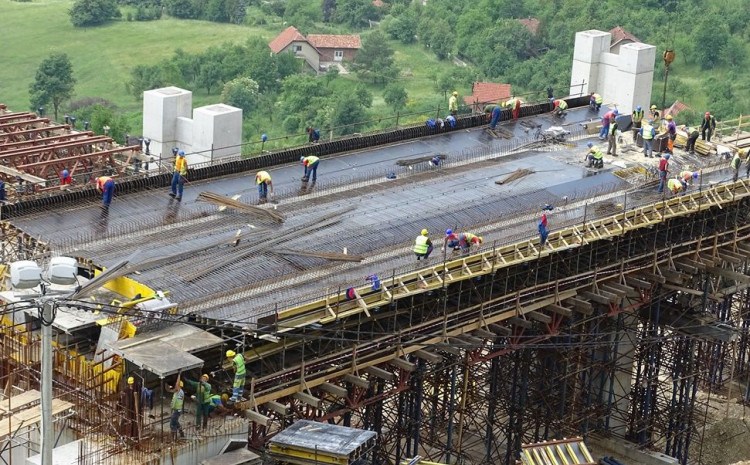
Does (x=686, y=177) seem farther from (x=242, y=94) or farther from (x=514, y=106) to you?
(x=242, y=94)

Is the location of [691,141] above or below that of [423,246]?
above

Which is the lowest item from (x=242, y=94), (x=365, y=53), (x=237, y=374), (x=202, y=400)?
(x=242, y=94)

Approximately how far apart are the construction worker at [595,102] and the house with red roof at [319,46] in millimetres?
90016

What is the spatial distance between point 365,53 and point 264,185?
105m


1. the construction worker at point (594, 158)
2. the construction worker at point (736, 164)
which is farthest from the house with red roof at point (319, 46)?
the construction worker at point (736, 164)

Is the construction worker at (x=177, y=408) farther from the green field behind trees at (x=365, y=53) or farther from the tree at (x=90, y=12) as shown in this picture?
the tree at (x=90, y=12)

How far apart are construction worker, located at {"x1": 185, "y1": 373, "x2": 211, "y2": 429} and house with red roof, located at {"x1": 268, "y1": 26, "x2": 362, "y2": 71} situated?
12080cm

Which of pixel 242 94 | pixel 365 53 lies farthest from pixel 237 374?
pixel 365 53

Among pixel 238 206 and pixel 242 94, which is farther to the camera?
pixel 242 94

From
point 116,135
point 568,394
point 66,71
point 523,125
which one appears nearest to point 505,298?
point 568,394

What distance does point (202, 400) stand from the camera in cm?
4259

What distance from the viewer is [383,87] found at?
158 m

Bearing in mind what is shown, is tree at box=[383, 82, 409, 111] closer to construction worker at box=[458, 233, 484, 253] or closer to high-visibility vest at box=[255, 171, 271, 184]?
high-visibility vest at box=[255, 171, 271, 184]

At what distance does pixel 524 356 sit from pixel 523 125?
15888 mm
